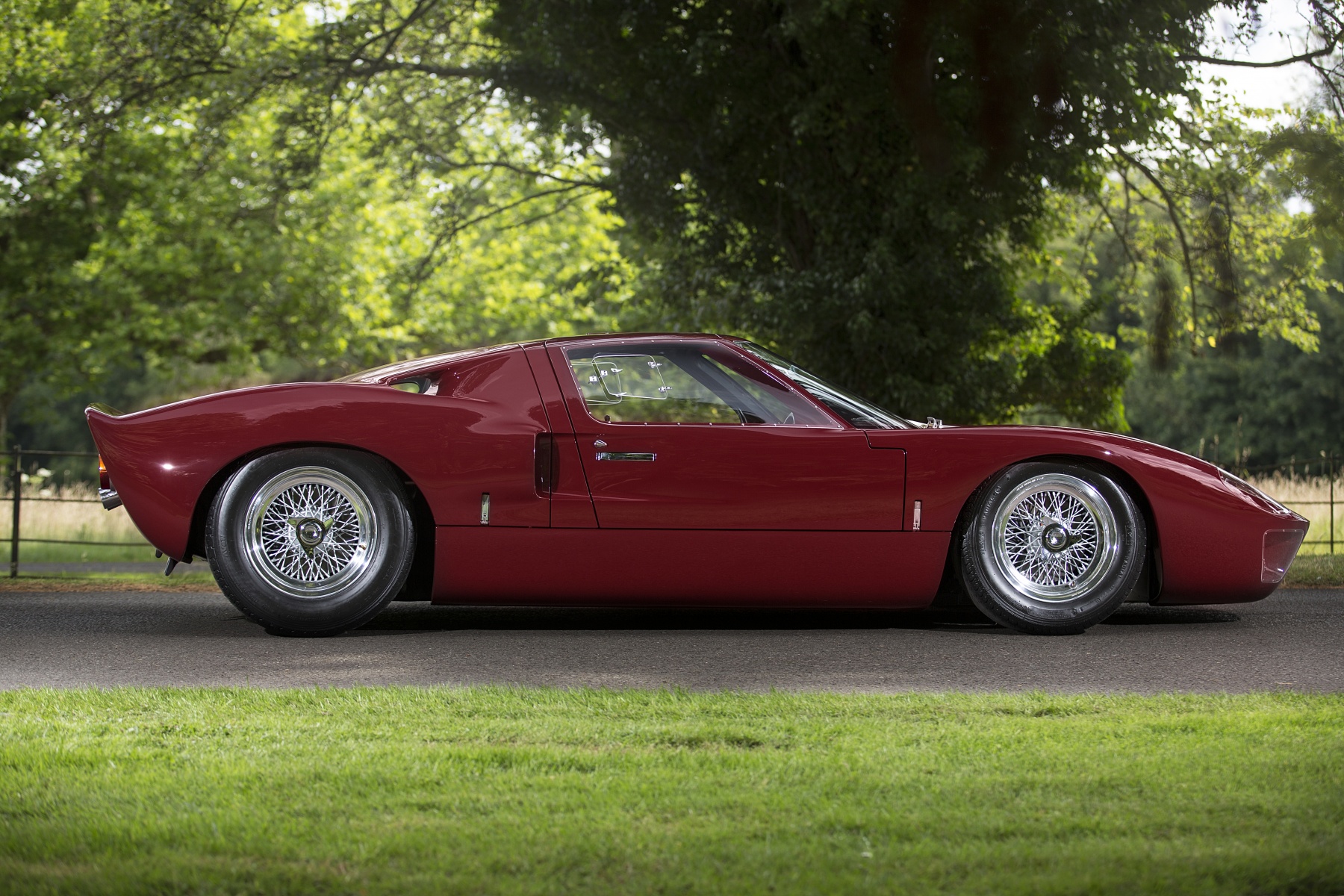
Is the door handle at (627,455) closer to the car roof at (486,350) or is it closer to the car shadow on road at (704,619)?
the car roof at (486,350)

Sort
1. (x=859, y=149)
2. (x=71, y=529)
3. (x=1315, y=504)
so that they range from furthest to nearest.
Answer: (x=71, y=529) → (x=859, y=149) → (x=1315, y=504)

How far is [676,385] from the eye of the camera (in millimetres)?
6418

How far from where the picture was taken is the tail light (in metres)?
6.27

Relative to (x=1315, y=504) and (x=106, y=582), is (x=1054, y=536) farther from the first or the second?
(x=1315, y=504)

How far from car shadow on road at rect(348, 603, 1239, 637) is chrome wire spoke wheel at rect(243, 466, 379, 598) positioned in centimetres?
42

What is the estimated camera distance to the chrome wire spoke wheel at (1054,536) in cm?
620

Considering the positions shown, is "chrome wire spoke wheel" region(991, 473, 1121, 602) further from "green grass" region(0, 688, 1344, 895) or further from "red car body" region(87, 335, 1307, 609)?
"green grass" region(0, 688, 1344, 895)

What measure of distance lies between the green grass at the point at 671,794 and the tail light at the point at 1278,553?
5.59 feet

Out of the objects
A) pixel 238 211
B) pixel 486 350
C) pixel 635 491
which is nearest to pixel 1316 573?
pixel 635 491

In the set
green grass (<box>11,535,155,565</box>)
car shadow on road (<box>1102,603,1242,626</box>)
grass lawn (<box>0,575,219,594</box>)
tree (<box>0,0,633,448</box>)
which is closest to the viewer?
car shadow on road (<box>1102,603,1242,626</box>)

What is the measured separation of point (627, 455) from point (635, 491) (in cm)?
16

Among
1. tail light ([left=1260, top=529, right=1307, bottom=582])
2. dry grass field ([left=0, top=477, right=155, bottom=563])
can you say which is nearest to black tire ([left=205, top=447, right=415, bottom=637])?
tail light ([left=1260, top=529, right=1307, bottom=582])

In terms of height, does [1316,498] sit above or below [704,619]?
above

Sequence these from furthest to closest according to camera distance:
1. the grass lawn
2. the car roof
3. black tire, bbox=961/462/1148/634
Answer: the grass lawn
the car roof
black tire, bbox=961/462/1148/634
